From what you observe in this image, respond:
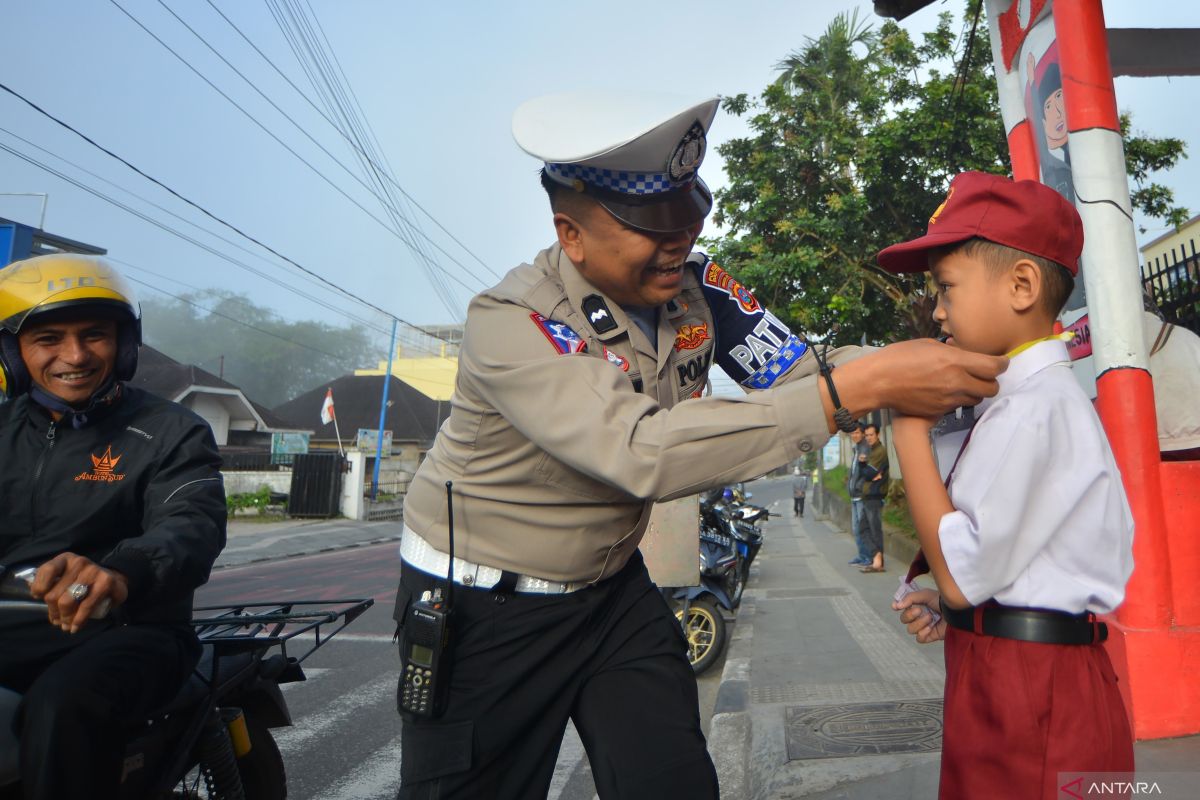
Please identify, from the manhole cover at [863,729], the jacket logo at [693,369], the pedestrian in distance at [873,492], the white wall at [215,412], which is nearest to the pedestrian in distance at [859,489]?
the pedestrian in distance at [873,492]

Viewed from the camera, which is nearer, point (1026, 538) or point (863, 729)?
point (1026, 538)

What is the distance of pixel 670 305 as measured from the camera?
2020 millimetres

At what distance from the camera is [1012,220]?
1573 mm

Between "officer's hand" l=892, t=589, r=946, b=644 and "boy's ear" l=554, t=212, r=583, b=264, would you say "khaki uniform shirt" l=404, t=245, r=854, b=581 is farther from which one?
"officer's hand" l=892, t=589, r=946, b=644

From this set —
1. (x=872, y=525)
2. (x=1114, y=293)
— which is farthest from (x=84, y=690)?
(x=872, y=525)

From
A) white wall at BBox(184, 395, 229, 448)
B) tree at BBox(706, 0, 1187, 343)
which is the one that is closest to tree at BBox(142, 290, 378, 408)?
white wall at BBox(184, 395, 229, 448)

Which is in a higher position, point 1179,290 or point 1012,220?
point 1179,290

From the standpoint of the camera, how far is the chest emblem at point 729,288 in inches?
85.2

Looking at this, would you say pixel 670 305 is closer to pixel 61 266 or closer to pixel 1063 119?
pixel 61 266

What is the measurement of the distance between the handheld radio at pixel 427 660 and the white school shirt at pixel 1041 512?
96 centimetres

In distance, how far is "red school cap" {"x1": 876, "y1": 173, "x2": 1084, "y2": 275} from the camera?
5.14 ft

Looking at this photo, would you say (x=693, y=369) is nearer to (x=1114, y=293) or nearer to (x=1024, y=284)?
(x=1024, y=284)

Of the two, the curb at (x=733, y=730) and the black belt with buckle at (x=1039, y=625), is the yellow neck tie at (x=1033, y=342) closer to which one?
the black belt with buckle at (x=1039, y=625)

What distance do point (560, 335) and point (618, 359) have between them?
18 centimetres
